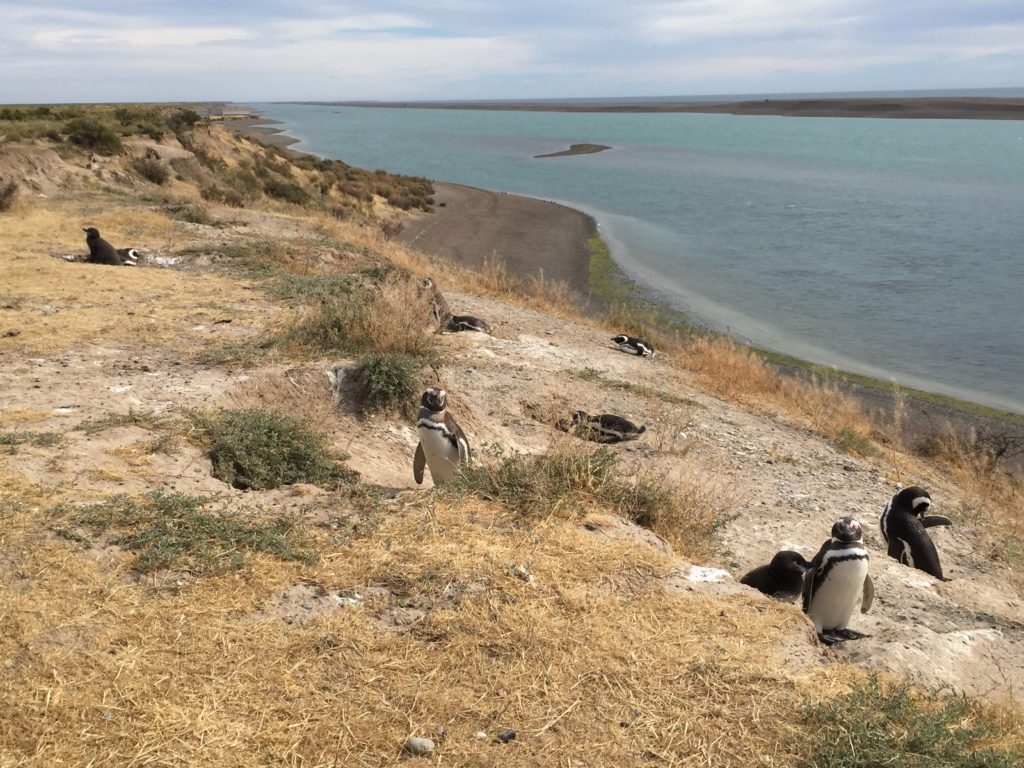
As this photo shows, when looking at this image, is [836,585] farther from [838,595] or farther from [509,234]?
[509,234]

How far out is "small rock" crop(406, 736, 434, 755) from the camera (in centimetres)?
332

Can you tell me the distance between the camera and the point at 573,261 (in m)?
28.0

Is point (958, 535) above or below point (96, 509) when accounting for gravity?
below

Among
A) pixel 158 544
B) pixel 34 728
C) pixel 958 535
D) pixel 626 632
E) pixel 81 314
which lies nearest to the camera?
pixel 34 728

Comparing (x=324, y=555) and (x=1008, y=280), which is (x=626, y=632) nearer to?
(x=324, y=555)

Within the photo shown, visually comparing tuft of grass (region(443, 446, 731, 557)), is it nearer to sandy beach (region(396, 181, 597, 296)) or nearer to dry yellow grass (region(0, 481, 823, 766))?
dry yellow grass (region(0, 481, 823, 766))

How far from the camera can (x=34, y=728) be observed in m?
3.17

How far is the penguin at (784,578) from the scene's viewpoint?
246 inches

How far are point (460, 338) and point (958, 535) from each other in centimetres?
716

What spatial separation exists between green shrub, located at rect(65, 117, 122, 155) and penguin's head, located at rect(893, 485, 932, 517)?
24430 millimetres

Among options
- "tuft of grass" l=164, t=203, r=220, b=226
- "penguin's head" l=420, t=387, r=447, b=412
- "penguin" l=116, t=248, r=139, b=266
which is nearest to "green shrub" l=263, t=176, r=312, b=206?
"tuft of grass" l=164, t=203, r=220, b=226

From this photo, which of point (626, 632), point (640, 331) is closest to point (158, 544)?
point (626, 632)

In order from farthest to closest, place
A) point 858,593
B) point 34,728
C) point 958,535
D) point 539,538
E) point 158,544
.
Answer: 1. point 958,535
2. point 858,593
3. point 539,538
4. point 158,544
5. point 34,728

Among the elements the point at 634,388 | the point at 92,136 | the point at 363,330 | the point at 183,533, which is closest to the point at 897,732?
the point at 183,533
